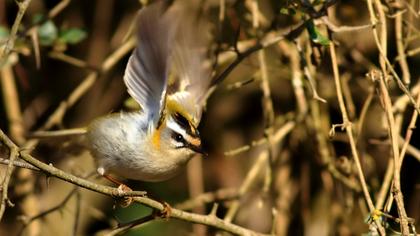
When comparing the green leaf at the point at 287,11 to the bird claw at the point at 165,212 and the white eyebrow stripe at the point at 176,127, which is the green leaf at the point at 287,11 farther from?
the bird claw at the point at 165,212

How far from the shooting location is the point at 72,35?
3.23m

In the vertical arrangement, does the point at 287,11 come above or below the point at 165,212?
above

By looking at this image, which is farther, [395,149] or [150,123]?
[150,123]

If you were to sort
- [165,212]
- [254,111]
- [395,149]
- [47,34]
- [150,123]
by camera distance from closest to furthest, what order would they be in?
[395,149], [165,212], [150,123], [47,34], [254,111]

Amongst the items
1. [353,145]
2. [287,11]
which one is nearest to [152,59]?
[287,11]

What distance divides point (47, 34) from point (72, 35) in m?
0.11

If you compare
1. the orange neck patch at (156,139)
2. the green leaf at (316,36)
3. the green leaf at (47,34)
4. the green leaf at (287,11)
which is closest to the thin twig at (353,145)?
the green leaf at (316,36)

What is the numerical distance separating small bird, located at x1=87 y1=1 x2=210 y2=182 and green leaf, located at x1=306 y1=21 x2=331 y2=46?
47cm

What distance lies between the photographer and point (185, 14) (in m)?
3.14

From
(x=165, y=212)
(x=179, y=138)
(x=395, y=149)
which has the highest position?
(x=179, y=138)

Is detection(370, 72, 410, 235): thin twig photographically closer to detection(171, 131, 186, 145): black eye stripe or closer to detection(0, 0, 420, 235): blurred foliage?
detection(0, 0, 420, 235): blurred foliage

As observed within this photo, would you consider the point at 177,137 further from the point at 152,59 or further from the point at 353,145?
the point at 353,145

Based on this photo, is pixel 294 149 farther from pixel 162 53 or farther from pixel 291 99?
pixel 162 53

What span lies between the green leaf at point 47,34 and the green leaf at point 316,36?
1.20 metres
